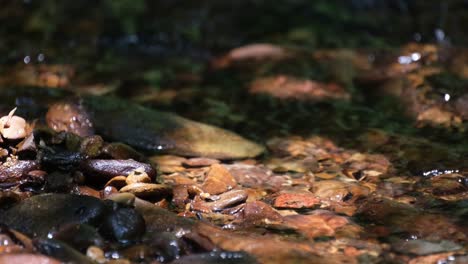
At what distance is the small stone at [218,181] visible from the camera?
3.48 metres

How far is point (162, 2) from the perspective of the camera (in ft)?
23.2

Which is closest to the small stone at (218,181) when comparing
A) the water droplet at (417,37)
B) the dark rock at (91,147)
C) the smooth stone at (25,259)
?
the dark rock at (91,147)

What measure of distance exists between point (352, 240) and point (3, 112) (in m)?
2.54

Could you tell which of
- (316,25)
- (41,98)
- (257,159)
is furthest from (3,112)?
(316,25)

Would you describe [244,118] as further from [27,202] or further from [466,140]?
[27,202]

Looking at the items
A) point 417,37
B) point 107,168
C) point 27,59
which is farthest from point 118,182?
point 417,37

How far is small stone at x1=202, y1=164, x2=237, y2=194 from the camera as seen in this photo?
3.48 meters

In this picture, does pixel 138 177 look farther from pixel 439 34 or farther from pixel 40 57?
pixel 439 34

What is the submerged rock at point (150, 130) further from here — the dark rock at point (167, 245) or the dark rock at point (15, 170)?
the dark rock at point (167, 245)

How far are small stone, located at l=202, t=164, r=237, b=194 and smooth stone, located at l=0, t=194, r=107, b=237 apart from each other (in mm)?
762

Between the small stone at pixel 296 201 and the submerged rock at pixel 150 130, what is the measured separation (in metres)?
0.67

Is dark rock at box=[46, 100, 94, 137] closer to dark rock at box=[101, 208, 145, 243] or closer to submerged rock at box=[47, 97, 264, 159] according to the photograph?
submerged rock at box=[47, 97, 264, 159]

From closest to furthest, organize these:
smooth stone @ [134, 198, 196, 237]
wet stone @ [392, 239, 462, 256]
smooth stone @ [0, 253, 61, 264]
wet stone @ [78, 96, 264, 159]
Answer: smooth stone @ [0, 253, 61, 264]
wet stone @ [392, 239, 462, 256]
smooth stone @ [134, 198, 196, 237]
wet stone @ [78, 96, 264, 159]

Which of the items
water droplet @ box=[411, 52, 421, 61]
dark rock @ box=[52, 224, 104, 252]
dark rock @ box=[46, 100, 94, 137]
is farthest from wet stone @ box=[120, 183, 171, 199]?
water droplet @ box=[411, 52, 421, 61]
